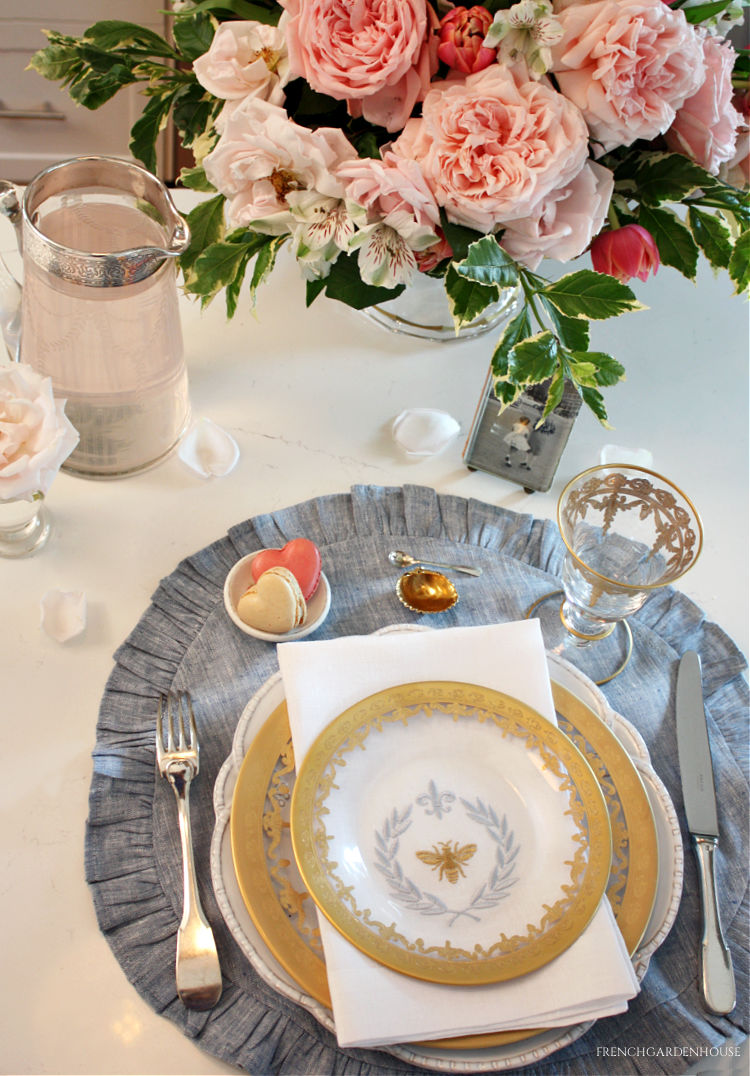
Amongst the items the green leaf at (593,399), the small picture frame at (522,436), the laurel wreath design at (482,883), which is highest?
the green leaf at (593,399)

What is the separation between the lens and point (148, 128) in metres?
0.76

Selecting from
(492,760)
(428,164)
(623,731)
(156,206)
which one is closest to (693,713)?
(623,731)

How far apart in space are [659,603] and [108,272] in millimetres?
527

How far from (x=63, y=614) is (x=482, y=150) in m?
0.48

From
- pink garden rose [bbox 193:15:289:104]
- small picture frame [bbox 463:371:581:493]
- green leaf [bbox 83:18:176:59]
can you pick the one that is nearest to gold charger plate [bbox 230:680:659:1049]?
small picture frame [bbox 463:371:581:493]

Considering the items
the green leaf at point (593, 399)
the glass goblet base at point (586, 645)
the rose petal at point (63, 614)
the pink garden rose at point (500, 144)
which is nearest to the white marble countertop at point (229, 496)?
the rose petal at point (63, 614)

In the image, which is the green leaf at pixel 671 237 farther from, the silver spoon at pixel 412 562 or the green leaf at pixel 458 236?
the silver spoon at pixel 412 562

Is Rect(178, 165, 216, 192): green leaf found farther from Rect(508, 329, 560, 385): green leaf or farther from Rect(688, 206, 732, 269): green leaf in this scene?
Rect(688, 206, 732, 269): green leaf

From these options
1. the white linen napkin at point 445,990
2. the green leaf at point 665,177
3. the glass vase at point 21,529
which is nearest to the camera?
the white linen napkin at point 445,990

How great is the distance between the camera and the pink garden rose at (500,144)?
0.54m

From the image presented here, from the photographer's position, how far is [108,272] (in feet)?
1.99

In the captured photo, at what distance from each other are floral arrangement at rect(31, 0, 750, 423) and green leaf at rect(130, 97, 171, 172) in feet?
0.23

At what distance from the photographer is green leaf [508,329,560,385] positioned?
60 cm

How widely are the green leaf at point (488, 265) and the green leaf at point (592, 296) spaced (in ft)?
0.10
